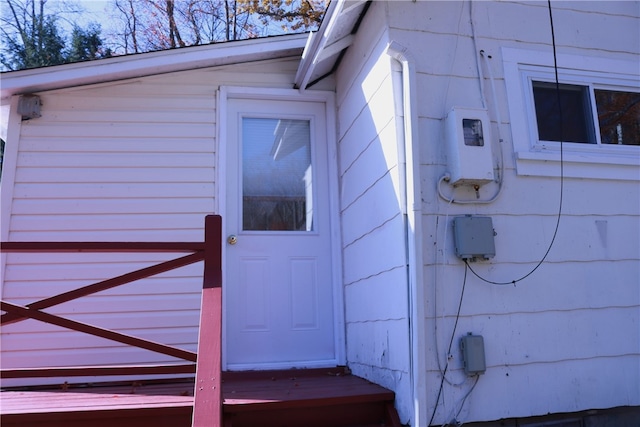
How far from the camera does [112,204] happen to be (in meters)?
4.20

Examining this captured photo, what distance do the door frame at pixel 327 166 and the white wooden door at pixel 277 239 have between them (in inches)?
1.6

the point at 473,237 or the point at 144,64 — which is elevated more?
the point at 144,64

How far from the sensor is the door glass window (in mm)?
4406

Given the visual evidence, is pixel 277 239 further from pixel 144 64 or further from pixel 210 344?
pixel 210 344

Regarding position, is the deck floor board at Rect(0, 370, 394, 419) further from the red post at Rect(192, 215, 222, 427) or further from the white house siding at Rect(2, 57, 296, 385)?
the red post at Rect(192, 215, 222, 427)

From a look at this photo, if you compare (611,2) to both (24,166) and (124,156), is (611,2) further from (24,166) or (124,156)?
(24,166)

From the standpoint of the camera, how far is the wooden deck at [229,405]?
269 centimetres

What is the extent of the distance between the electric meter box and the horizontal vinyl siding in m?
1.99

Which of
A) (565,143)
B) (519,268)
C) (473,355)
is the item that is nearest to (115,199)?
(473,355)

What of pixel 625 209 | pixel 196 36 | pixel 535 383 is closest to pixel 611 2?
pixel 625 209

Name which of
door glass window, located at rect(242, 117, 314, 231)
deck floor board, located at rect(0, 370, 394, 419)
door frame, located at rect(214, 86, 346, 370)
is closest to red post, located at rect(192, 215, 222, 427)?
deck floor board, located at rect(0, 370, 394, 419)

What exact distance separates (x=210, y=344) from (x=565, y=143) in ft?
8.49

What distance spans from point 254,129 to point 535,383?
9.35ft

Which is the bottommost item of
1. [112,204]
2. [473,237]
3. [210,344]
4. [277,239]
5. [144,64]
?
[210,344]
